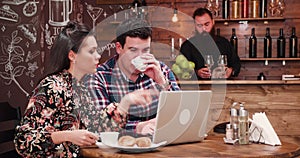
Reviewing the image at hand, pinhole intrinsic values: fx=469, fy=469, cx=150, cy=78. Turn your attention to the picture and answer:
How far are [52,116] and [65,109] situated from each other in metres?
0.07

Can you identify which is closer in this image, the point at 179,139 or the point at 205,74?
the point at 179,139

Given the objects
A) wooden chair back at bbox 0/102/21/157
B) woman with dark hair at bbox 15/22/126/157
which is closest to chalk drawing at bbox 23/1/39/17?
wooden chair back at bbox 0/102/21/157

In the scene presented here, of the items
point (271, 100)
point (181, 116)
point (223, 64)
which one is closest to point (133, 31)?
point (181, 116)

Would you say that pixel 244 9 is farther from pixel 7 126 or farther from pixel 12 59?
pixel 7 126

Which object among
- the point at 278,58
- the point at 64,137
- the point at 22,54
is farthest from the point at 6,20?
the point at 278,58

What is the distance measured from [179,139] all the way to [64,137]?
1.82 ft

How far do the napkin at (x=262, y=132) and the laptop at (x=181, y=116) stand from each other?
0.26 metres

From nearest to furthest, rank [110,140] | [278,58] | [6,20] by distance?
[110,140], [6,20], [278,58]

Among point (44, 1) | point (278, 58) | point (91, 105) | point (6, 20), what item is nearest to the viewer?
point (91, 105)

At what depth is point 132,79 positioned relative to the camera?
8.96 feet

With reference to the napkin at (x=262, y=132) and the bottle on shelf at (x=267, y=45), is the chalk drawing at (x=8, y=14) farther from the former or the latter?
the bottle on shelf at (x=267, y=45)

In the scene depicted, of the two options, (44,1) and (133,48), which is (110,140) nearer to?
(133,48)

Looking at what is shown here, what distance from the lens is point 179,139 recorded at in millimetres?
2291

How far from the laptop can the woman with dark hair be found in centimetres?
31
